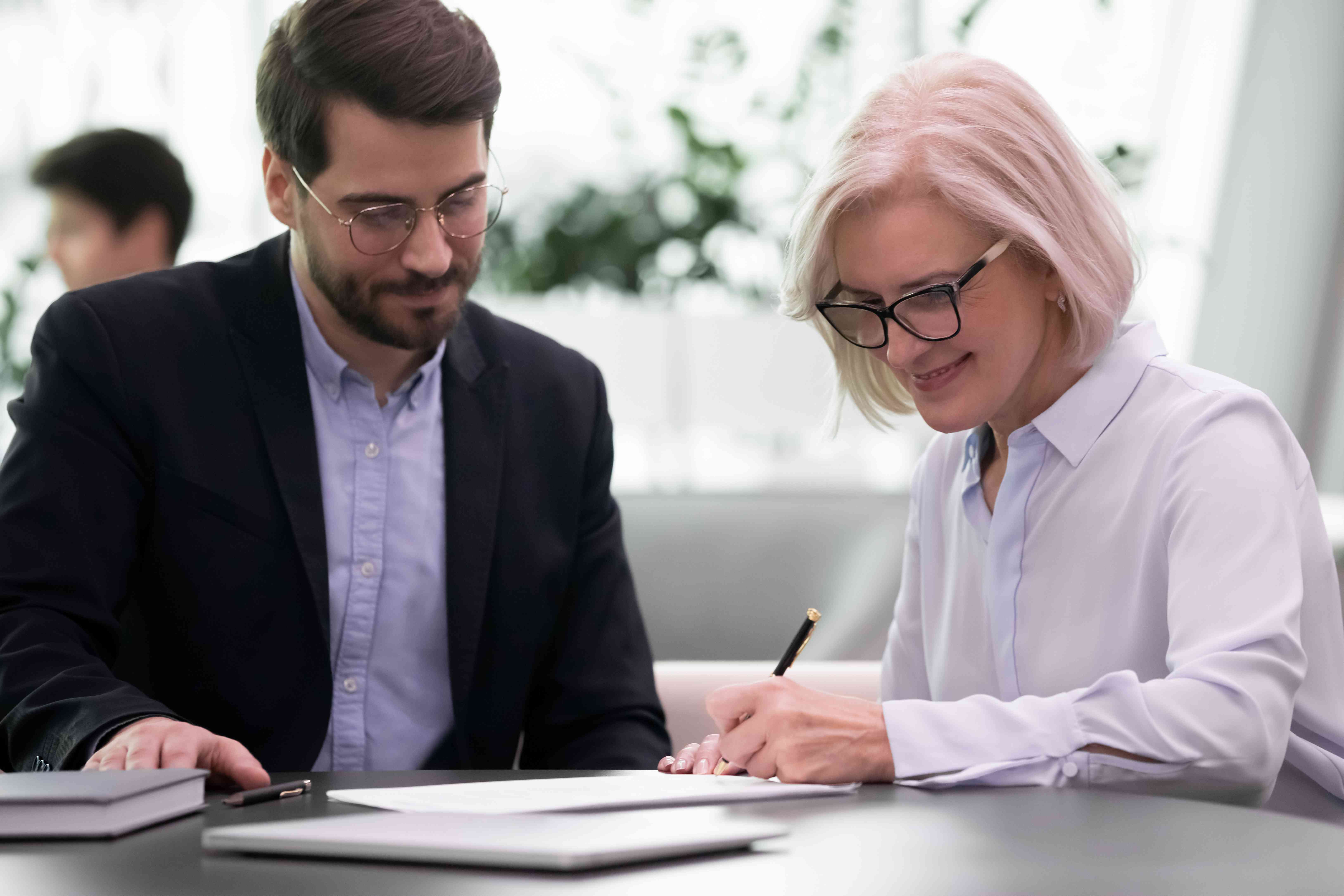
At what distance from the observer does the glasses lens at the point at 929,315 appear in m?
1.38

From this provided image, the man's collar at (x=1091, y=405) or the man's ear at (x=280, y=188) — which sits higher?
the man's ear at (x=280, y=188)

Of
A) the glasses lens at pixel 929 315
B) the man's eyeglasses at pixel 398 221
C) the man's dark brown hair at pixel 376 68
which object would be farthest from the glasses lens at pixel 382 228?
the glasses lens at pixel 929 315

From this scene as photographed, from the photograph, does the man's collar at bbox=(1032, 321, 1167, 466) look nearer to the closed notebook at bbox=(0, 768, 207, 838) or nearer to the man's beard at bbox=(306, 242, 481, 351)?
the man's beard at bbox=(306, 242, 481, 351)

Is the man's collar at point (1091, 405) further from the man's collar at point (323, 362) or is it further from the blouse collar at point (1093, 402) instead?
the man's collar at point (323, 362)

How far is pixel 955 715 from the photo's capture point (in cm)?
108

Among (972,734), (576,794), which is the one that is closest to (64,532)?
(576,794)

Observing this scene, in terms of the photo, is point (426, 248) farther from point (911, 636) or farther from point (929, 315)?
point (911, 636)

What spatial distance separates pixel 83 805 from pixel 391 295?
0.97 m

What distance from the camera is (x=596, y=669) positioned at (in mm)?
1823

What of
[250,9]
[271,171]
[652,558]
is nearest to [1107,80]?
[652,558]

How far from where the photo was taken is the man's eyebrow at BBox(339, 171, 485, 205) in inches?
67.2

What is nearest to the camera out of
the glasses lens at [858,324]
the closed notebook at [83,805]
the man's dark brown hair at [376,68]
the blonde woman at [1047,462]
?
the closed notebook at [83,805]

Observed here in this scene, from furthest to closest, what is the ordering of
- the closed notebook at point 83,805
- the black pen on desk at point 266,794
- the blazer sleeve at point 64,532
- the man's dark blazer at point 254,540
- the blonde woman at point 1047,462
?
the man's dark blazer at point 254,540 → the blazer sleeve at point 64,532 → the blonde woman at point 1047,462 → the black pen on desk at point 266,794 → the closed notebook at point 83,805

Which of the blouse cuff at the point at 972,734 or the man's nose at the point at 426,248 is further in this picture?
the man's nose at the point at 426,248
